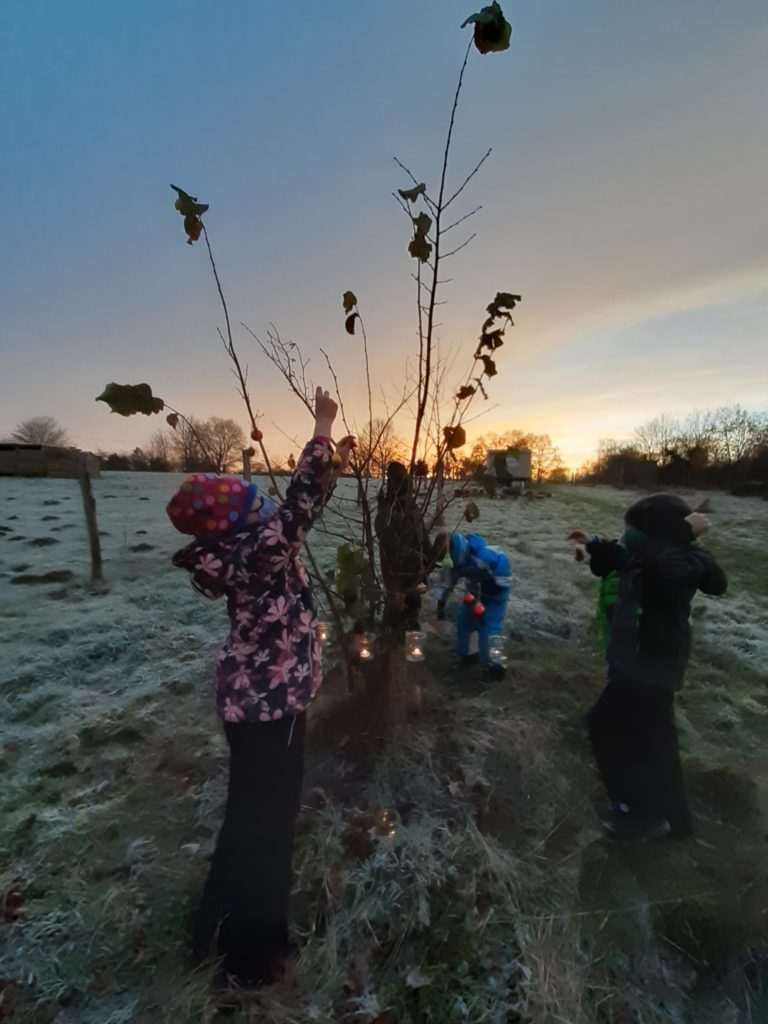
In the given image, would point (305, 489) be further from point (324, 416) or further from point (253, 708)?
point (253, 708)

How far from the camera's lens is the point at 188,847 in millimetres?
2875

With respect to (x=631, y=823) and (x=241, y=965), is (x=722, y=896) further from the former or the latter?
(x=241, y=965)

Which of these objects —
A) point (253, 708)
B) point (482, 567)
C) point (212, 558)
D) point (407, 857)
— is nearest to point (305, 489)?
point (212, 558)

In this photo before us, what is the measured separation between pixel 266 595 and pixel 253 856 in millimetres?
1116

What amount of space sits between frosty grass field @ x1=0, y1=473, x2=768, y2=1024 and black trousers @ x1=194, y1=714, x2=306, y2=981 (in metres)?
0.20

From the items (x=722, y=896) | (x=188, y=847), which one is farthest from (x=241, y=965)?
(x=722, y=896)

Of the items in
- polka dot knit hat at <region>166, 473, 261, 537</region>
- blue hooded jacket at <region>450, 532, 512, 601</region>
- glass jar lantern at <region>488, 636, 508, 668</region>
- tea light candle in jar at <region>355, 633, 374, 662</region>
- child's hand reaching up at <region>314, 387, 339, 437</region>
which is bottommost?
glass jar lantern at <region>488, 636, 508, 668</region>

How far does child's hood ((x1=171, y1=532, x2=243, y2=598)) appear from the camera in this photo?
2.04 meters

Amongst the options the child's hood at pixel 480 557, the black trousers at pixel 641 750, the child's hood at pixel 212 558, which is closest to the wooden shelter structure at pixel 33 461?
the child's hood at pixel 480 557

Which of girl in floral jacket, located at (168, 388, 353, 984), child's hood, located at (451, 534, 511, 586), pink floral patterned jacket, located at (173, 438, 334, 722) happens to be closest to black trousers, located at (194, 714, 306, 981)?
girl in floral jacket, located at (168, 388, 353, 984)

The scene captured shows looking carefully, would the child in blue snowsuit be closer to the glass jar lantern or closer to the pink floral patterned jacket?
the glass jar lantern

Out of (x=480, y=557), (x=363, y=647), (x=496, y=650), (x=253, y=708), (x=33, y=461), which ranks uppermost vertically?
(x=33, y=461)

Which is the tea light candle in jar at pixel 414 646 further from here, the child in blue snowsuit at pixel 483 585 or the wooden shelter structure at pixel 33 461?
the wooden shelter structure at pixel 33 461

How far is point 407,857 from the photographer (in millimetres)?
2727
